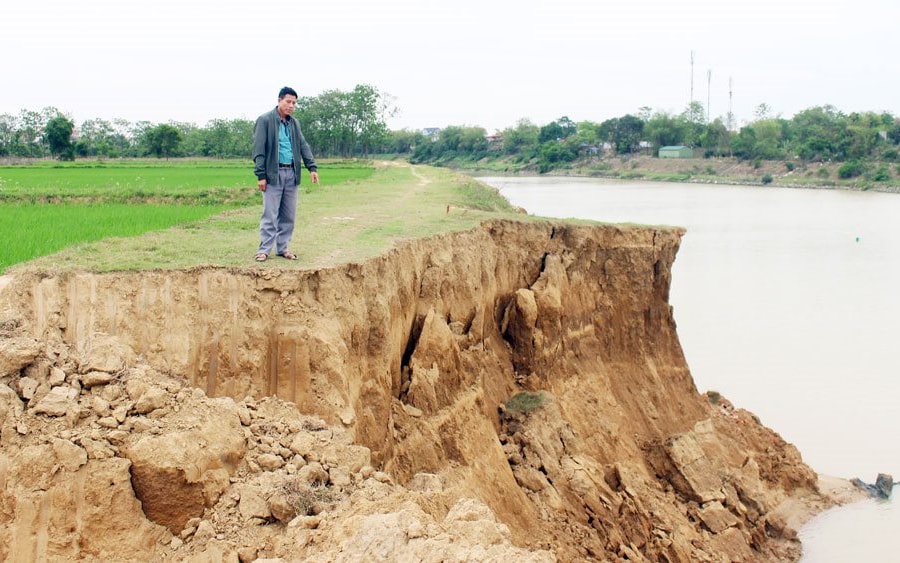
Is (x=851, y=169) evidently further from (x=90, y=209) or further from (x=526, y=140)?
(x=90, y=209)

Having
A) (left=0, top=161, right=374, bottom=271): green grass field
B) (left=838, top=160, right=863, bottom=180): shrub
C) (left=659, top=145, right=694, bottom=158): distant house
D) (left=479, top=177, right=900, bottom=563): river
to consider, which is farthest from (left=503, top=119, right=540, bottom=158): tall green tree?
(left=0, top=161, right=374, bottom=271): green grass field

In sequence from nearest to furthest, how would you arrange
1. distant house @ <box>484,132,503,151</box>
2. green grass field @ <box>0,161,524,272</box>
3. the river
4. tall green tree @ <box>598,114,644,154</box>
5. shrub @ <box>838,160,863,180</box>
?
green grass field @ <box>0,161,524,272</box>, the river, shrub @ <box>838,160,863,180</box>, tall green tree @ <box>598,114,644,154</box>, distant house @ <box>484,132,503,151</box>

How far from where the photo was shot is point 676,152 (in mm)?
76875

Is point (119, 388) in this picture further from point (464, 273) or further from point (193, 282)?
point (464, 273)

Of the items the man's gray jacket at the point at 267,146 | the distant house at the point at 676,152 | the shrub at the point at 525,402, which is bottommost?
the shrub at the point at 525,402

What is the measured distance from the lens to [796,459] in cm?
1422

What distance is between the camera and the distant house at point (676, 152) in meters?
76.8

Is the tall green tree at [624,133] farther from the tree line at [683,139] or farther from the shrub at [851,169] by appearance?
the shrub at [851,169]

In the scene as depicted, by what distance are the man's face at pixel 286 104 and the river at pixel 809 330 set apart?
29.2ft

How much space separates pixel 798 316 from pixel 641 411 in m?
12.8

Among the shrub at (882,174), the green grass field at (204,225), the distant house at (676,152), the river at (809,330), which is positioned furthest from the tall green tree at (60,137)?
the distant house at (676,152)

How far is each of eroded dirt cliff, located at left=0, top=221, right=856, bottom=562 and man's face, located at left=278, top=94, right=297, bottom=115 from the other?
1.43 metres

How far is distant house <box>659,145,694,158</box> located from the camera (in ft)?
252

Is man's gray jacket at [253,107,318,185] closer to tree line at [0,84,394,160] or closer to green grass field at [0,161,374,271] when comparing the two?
green grass field at [0,161,374,271]
